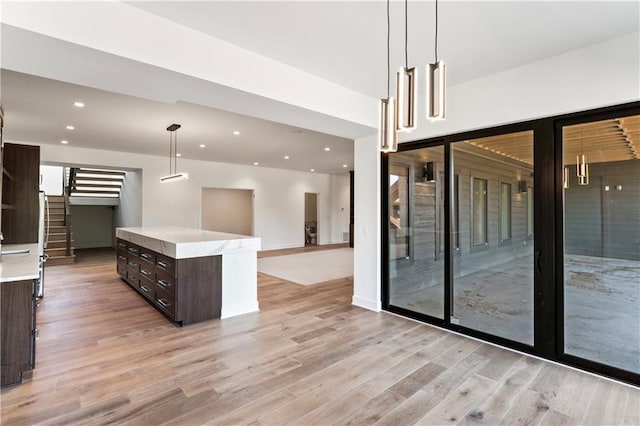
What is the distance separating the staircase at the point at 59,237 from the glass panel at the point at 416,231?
790cm

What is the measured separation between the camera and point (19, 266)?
8.71 ft

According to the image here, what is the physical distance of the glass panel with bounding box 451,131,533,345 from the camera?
3164 millimetres

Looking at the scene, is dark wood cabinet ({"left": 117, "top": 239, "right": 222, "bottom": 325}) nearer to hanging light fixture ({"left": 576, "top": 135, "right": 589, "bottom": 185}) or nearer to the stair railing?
hanging light fixture ({"left": 576, "top": 135, "right": 589, "bottom": 185})

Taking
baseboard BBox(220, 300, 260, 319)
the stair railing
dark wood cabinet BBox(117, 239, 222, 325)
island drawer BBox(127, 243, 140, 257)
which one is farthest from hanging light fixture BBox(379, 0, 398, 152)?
the stair railing

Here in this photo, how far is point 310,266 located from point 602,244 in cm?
565

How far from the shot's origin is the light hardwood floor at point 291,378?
83.0 inches

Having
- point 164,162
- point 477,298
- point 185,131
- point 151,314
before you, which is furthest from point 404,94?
point 164,162

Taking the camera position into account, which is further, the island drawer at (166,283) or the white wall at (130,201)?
the white wall at (130,201)

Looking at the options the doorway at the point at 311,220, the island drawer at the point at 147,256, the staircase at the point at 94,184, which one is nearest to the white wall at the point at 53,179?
the staircase at the point at 94,184

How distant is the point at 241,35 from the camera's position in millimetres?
2529

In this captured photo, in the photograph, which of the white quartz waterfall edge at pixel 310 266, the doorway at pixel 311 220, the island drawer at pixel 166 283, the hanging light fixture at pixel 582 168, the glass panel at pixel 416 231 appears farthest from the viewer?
the doorway at pixel 311 220

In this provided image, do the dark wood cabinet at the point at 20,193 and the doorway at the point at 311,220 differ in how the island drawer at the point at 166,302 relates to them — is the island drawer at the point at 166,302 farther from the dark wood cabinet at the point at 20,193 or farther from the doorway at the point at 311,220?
the doorway at the point at 311,220

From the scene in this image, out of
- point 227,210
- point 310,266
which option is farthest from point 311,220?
point 310,266

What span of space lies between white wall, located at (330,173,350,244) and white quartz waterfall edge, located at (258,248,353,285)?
9.19 feet
